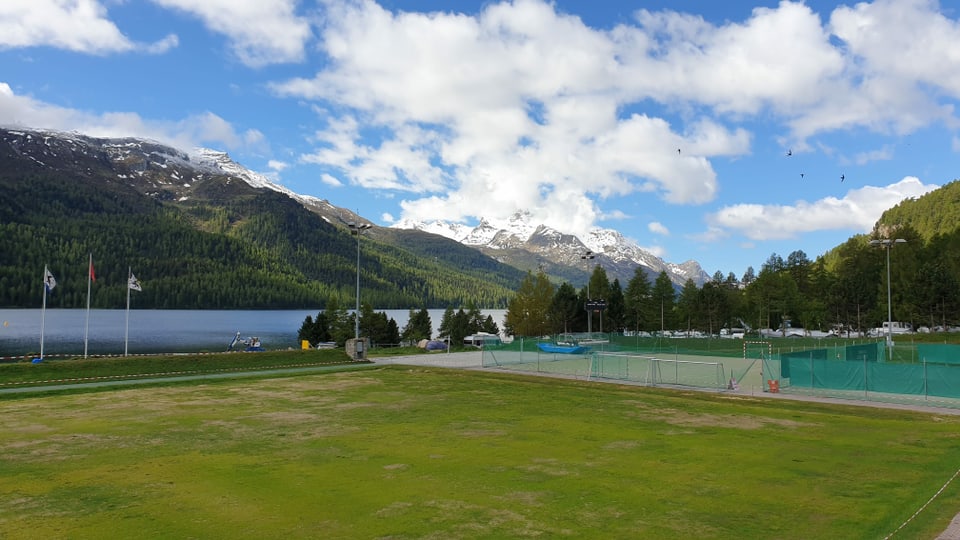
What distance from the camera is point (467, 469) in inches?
565

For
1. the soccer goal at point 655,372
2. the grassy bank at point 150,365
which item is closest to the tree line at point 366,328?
the grassy bank at point 150,365

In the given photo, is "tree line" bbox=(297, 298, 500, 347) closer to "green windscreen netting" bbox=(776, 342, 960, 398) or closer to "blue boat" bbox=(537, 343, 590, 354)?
"blue boat" bbox=(537, 343, 590, 354)

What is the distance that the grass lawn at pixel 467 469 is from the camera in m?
10.4

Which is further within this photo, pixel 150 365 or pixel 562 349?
pixel 562 349

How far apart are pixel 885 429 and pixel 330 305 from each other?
94.2 m

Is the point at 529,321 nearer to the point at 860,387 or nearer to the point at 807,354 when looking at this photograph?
the point at 807,354

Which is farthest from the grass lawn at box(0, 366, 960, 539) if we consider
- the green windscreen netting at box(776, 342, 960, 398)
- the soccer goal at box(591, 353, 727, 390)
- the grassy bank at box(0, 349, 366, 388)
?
the grassy bank at box(0, 349, 366, 388)

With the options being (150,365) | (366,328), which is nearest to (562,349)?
(150,365)

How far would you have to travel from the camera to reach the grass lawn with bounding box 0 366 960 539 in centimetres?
1036

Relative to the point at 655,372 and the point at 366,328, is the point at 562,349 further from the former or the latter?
the point at 366,328

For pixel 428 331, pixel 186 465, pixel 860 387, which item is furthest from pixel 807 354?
pixel 428 331

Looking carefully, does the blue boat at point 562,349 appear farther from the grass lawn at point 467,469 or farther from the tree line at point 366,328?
the tree line at point 366,328

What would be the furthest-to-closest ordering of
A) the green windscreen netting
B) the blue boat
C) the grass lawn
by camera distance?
the blue boat → the green windscreen netting → the grass lawn

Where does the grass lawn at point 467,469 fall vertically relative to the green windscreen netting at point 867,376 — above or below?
below
